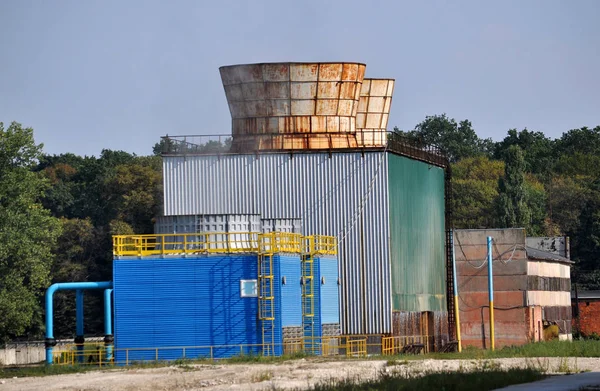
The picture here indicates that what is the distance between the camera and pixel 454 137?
157 m

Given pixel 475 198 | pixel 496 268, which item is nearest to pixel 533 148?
pixel 475 198

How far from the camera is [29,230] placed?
63031 mm

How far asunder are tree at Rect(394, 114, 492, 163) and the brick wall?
215ft

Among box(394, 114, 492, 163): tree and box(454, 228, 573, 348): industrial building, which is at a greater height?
box(394, 114, 492, 163): tree

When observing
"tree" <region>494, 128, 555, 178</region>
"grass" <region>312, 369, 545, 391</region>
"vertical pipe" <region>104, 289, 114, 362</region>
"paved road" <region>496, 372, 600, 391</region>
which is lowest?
"paved road" <region>496, 372, 600, 391</region>

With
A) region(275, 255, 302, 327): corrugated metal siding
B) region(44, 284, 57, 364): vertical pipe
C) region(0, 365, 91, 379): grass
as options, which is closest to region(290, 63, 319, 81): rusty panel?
region(275, 255, 302, 327): corrugated metal siding

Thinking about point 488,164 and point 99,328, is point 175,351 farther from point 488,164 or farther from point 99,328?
point 488,164

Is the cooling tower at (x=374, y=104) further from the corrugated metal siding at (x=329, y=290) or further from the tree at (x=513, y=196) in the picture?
the tree at (x=513, y=196)

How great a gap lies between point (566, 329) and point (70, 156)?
82463 mm

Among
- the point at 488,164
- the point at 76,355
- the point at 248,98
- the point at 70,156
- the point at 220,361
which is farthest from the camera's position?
the point at 70,156

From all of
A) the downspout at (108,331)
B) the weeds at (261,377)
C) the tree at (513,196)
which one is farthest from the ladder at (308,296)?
the tree at (513,196)

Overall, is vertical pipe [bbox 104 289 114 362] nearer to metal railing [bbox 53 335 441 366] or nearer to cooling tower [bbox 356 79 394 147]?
metal railing [bbox 53 335 441 366]

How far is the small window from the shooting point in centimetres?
4741

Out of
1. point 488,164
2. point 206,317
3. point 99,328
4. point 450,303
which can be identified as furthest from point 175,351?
point 488,164
